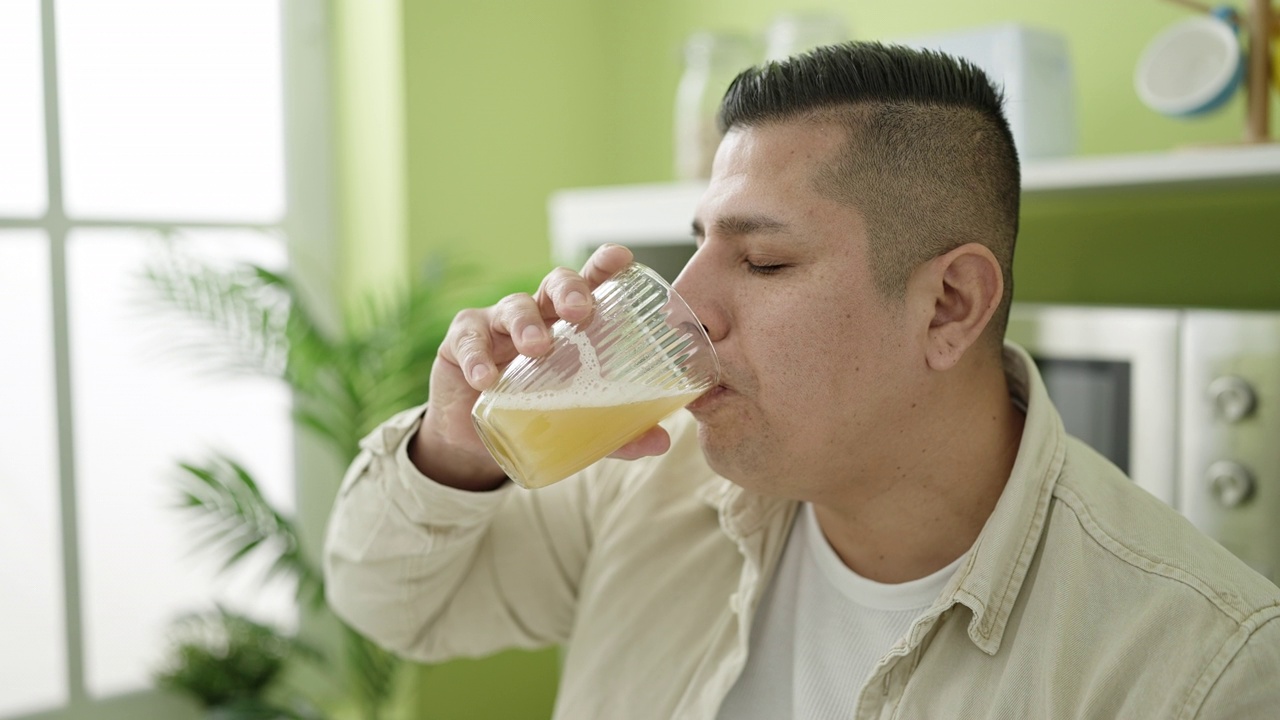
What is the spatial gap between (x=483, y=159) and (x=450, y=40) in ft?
0.87

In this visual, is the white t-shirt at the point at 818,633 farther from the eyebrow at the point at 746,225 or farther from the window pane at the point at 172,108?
the window pane at the point at 172,108

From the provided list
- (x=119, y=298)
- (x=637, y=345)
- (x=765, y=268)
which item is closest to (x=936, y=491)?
(x=765, y=268)

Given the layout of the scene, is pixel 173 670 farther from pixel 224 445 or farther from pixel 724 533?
pixel 724 533

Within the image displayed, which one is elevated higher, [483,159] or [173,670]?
[483,159]

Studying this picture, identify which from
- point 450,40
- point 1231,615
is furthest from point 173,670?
point 1231,615

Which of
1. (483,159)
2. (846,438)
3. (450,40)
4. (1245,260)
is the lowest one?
(846,438)

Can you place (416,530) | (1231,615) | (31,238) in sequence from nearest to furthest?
1. (1231,615)
2. (416,530)
3. (31,238)

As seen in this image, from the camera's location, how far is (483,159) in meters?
2.59

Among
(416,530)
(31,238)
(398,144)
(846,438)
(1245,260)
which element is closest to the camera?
(846,438)

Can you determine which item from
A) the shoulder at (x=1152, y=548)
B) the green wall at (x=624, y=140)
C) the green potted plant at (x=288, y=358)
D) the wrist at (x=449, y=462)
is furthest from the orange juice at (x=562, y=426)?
the green potted plant at (x=288, y=358)

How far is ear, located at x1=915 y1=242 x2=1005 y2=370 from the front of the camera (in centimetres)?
113

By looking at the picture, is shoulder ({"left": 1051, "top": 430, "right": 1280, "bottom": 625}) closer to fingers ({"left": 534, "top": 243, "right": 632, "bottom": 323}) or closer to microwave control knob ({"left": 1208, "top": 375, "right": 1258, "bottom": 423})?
microwave control knob ({"left": 1208, "top": 375, "right": 1258, "bottom": 423})

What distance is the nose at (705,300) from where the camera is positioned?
1091mm

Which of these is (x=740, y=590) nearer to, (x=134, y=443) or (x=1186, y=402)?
(x=1186, y=402)
